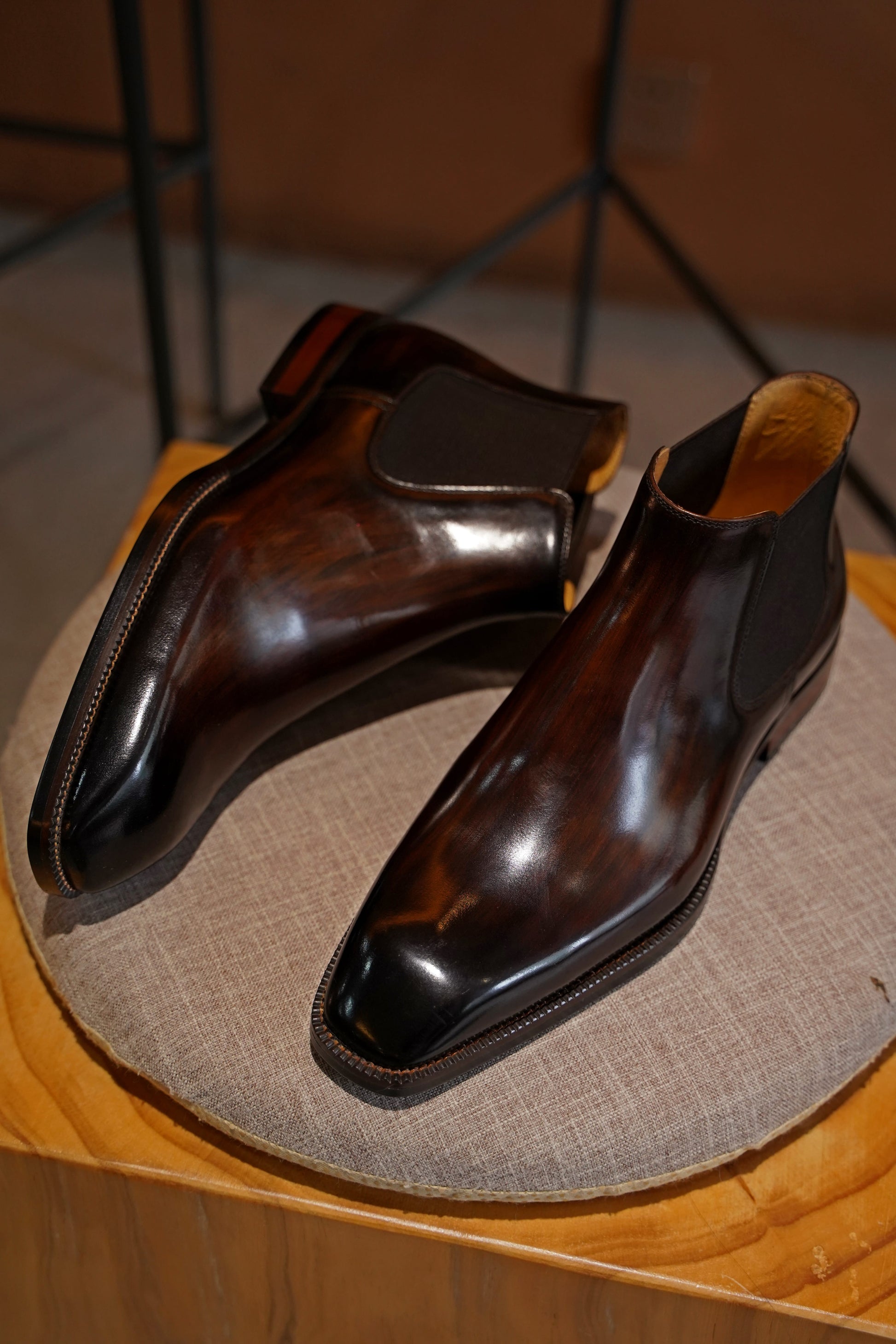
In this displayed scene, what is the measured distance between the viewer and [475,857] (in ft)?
1.40

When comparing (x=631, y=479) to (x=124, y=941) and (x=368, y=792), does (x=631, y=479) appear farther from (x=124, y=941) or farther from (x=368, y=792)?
(x=124, y=941)

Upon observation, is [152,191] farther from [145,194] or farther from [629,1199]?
[629,1199]

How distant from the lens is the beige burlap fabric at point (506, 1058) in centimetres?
42

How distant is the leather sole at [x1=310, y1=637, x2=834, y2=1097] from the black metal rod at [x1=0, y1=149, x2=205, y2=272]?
769 mm

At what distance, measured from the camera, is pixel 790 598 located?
50 cm

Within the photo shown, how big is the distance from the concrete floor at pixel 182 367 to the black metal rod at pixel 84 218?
0.98 ft

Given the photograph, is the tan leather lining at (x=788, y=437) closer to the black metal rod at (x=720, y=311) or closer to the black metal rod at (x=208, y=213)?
the black metal rod at (x=720, y=311)

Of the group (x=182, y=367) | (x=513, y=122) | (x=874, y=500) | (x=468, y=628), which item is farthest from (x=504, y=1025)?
(x=513, y=122)

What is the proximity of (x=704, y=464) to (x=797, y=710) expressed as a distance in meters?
0.12

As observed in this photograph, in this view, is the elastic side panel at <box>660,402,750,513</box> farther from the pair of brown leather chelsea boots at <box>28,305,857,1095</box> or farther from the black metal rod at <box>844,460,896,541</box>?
the black metal rod at <box>844,460,896,541</box>

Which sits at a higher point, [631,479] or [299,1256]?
[631,479]

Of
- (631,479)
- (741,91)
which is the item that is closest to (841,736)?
(631,479)

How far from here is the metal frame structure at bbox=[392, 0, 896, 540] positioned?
39.7 inches

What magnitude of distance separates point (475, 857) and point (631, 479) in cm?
34
